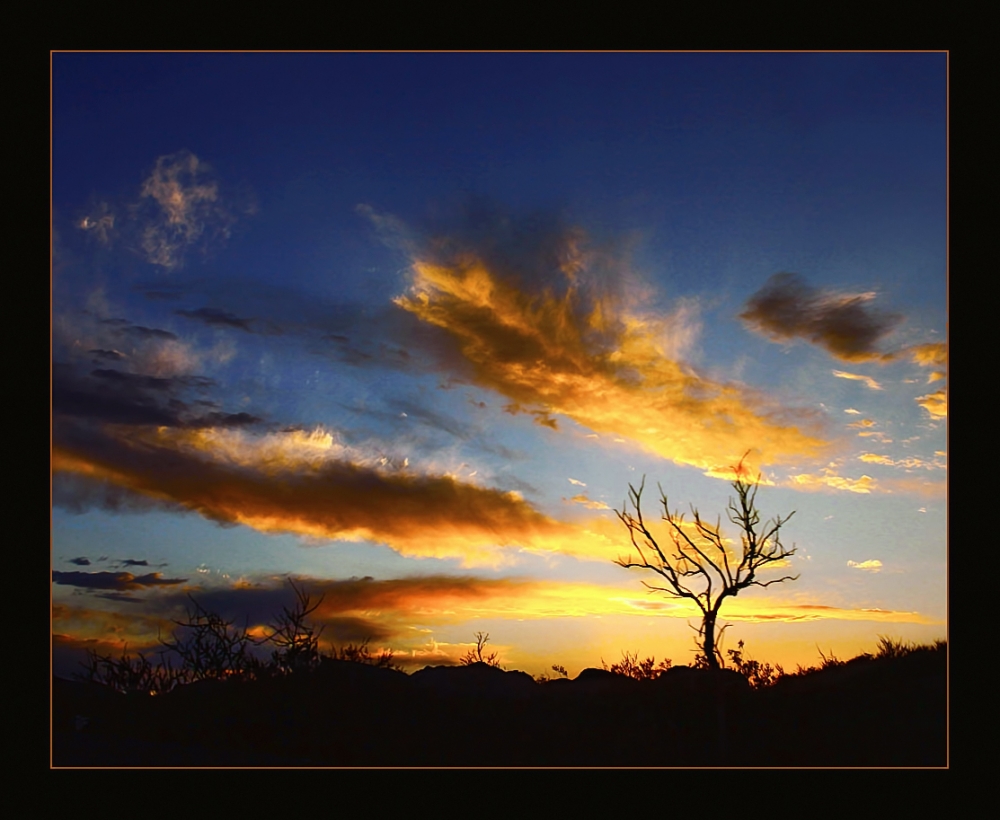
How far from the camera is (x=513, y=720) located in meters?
9.85

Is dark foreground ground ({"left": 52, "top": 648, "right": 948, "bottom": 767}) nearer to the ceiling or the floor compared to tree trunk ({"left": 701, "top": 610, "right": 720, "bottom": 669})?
nearer to the floor

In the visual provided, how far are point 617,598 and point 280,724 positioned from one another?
13.1 feet

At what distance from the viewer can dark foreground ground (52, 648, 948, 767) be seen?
948cm

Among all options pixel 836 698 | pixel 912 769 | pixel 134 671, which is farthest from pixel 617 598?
pixel 134 671

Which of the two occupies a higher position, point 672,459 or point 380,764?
point 672,459

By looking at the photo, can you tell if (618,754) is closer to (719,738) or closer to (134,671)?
(719,738)

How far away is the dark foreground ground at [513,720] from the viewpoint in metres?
9.48

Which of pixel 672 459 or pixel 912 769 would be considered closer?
pixel 912 769

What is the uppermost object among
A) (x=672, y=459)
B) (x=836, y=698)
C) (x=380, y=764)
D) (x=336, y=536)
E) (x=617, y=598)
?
(x=672, y=459)

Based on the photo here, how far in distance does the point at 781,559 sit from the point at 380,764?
495 centimetres

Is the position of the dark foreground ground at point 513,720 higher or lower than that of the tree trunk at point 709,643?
lower

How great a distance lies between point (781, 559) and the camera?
384 inches
